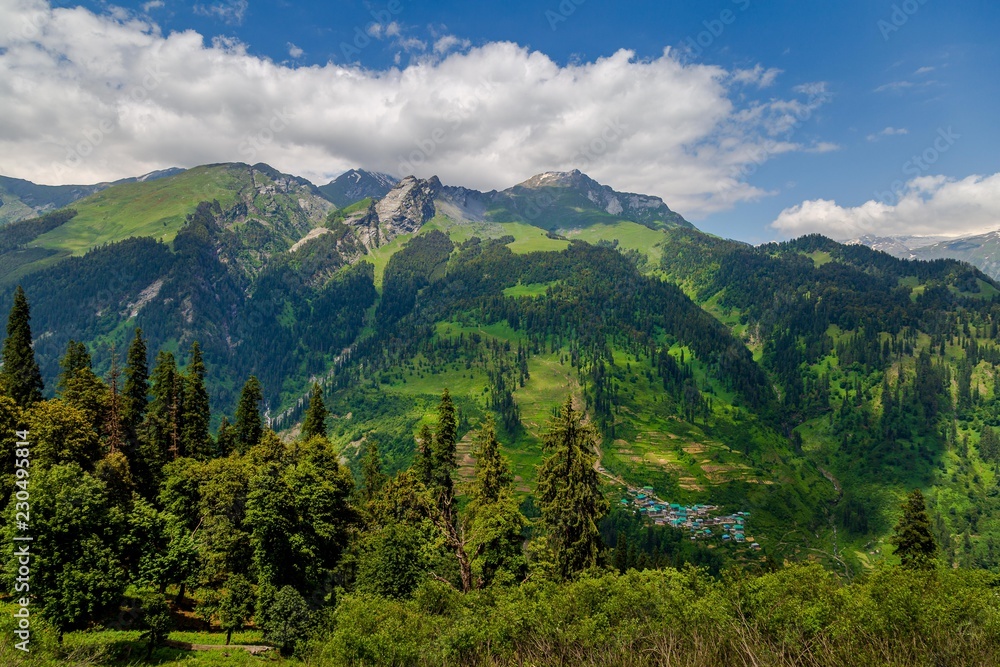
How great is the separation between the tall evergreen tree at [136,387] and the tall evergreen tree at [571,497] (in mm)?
59458

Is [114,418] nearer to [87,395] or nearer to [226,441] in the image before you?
[87,395]

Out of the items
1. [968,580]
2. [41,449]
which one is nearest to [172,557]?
[41,449]

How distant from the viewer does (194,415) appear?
7544cm

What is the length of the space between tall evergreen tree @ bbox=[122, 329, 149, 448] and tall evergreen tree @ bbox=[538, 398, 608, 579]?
59.5m

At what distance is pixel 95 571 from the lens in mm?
38844

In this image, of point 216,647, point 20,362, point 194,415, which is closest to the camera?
point 216,647

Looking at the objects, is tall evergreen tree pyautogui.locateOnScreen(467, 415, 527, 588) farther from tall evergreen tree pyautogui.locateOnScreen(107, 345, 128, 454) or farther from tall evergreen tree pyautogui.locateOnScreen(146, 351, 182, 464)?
tall evergreen tree pyautogui.locateOnScreen(146, 351, 182, 464)

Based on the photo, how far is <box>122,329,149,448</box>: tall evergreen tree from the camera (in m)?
70.4

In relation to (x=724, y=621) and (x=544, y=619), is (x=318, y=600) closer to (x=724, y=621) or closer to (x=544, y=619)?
(x=544, y=619)

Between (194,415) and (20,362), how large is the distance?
23.0 m

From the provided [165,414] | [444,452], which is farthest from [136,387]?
[444,452]

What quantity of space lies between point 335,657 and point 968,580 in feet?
159

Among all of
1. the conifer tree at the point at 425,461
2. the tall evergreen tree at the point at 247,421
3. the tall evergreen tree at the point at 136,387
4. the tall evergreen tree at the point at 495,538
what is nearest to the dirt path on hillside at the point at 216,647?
the tall evergreen tree at the point at 495,538

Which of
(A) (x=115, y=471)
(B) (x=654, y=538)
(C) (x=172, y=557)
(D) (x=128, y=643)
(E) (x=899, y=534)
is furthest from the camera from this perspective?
(B) (x=654, y=538)
